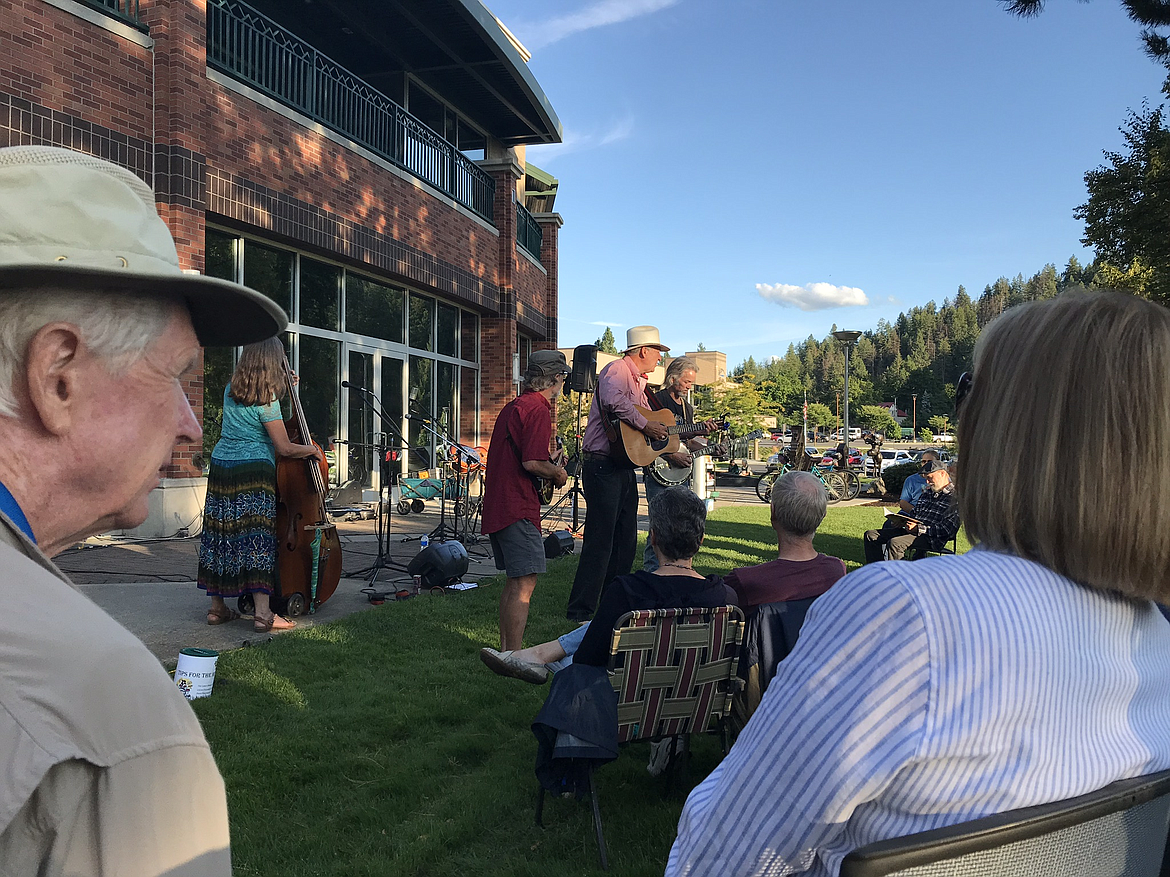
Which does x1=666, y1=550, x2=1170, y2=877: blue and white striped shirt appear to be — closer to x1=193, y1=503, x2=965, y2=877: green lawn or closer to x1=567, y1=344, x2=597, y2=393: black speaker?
x1=193, y1=503, x2=965, y2=877: green lawn

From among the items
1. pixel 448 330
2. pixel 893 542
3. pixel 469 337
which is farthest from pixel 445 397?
pixel 893 542

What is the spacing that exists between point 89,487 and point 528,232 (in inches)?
757

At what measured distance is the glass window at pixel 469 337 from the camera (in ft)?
56.2

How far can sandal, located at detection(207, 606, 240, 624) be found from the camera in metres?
5.90

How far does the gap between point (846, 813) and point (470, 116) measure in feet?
61.1

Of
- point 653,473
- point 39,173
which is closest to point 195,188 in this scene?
point 653,473

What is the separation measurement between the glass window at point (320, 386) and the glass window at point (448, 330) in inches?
137

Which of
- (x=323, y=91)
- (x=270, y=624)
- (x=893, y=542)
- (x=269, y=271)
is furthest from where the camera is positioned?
(x=323, y=91)

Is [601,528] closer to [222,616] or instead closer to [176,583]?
[222,616]

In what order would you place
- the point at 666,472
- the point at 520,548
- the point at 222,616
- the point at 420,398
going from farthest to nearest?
the point at 420,398 → the point at 666,472 → the point at 222,616 → the point at 520,548

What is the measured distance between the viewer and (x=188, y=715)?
2.53 feet

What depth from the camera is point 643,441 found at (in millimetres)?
6645

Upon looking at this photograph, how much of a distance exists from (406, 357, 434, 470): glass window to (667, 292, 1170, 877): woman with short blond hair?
45.5 feet

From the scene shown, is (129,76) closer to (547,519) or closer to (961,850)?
(547,519)
